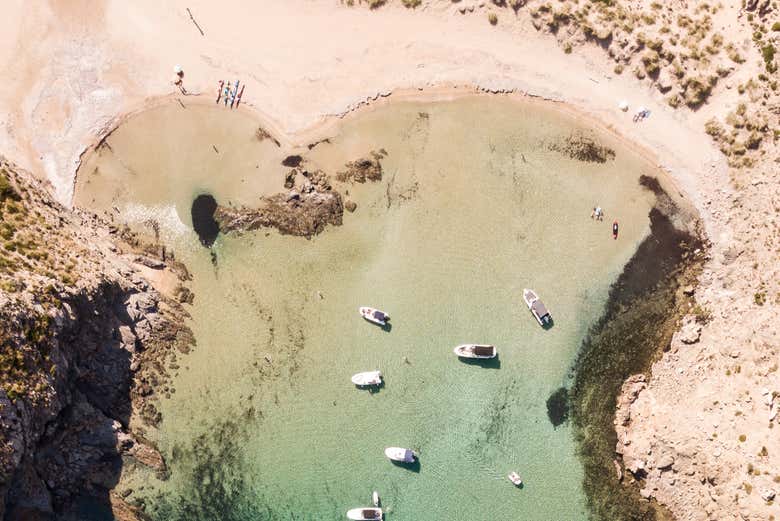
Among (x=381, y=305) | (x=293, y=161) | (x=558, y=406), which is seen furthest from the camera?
(x=558, y=406)

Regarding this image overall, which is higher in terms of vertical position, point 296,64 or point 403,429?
point 296,64

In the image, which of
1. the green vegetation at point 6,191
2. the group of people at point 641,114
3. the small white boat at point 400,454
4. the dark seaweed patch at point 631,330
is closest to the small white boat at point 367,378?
the small white boat at point 400,454

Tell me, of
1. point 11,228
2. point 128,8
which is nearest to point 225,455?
point 11,228

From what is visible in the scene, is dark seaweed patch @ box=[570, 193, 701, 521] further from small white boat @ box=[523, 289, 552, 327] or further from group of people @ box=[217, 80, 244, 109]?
group of people @ box=[217, 80, 244, 109]

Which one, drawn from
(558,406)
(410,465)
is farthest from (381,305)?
(558,406)

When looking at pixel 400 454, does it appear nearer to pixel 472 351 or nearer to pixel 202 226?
pixel 472 351

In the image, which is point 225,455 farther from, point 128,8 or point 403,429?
point 128,8
